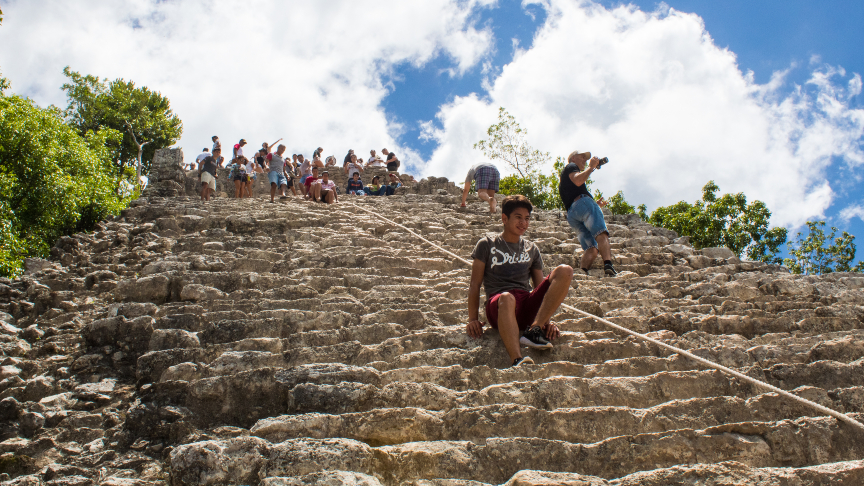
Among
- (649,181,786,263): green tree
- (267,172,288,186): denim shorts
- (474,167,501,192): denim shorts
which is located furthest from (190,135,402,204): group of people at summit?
(649,181,786,263): green tree

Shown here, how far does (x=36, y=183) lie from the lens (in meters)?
15.8

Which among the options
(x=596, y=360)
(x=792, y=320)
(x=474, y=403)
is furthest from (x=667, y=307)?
(x=474, y=403)

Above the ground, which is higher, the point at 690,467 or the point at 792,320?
the point at 792,320

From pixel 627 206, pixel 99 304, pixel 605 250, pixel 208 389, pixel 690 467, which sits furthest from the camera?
pixel 627 206

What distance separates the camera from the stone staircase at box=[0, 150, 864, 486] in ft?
8.19

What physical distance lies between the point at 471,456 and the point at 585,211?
155 inches

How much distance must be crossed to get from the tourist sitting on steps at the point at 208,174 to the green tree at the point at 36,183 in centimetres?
594

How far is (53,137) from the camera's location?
16.5 m

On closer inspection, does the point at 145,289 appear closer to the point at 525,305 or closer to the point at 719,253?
the point at 525,305

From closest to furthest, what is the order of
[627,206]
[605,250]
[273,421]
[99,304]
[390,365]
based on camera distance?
[273,421] < [390,365] < [99,304] < [605,250] < [627,206]

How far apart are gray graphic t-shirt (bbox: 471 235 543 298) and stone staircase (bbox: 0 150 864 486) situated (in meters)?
0.43

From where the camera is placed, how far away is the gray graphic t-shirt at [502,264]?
3.88 m

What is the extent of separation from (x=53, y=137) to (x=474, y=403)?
60.6 feet

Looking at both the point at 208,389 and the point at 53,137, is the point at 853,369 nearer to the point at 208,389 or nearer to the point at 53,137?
the point at 208,389
